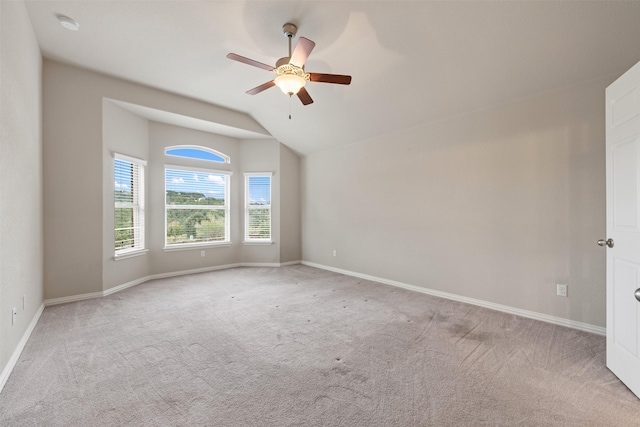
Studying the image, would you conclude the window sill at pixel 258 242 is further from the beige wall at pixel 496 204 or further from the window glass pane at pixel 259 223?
the beige wall at pixel 496 204

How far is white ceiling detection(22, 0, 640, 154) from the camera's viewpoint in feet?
8.15

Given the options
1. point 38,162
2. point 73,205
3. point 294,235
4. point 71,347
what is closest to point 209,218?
point 294,235

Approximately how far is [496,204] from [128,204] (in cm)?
555

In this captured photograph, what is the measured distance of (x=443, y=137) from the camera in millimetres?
4039

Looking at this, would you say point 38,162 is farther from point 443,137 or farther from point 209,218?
point 443,137

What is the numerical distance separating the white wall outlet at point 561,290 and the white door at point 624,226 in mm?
942

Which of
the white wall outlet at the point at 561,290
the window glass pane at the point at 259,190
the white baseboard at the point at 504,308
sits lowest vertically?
the white baseboard at the point at 504,308

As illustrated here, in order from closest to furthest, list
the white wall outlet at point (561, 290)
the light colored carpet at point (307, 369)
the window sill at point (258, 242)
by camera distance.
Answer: the light colored carpet at point (307, 369) → the white wall outlet at point (561, 290) → the window sill at point (258, 242)

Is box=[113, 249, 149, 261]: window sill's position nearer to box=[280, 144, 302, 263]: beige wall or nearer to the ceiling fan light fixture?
box=[280, 144, 302, 263]: beige wall

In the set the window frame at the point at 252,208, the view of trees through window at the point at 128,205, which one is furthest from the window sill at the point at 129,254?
the window frame at the point at 252,208

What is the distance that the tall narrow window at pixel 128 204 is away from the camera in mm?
4473

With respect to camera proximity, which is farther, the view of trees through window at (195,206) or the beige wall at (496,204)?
the view of trees through window at (195,206)

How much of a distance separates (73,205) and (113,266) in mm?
1047

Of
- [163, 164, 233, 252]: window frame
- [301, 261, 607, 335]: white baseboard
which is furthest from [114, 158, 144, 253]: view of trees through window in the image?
[301, 261, 607, 335]: white baseboard
